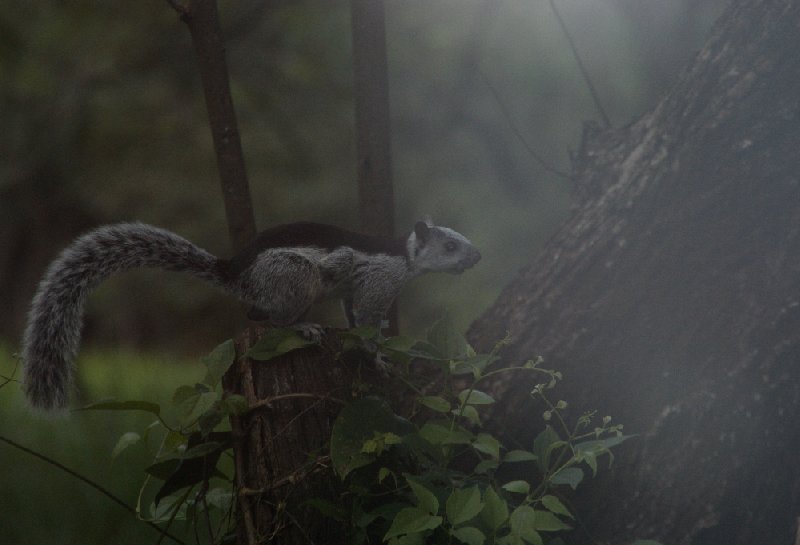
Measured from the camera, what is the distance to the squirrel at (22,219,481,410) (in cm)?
165

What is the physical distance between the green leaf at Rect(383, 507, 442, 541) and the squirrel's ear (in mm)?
890

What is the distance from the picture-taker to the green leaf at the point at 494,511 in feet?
4.22

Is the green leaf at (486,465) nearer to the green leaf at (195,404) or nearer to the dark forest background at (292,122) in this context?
the green leaf at (195,404)

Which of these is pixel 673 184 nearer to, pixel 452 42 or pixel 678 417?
pixel 678 417

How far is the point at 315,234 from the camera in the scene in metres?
1.90

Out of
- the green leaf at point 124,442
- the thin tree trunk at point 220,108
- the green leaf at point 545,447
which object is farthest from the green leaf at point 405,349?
the thin tree trunk at point 220,108

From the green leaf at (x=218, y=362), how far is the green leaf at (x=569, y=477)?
57 cm

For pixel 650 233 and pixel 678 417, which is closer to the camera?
pixel 678 417

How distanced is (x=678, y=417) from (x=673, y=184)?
0.47m

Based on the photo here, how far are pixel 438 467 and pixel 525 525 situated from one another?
0.26 meters

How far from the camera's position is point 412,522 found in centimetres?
124

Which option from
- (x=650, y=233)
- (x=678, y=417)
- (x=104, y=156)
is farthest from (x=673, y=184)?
(x=104, y=156)

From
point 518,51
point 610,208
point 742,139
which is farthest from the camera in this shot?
point 518,51

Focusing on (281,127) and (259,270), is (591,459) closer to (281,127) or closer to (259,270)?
(259,270)
